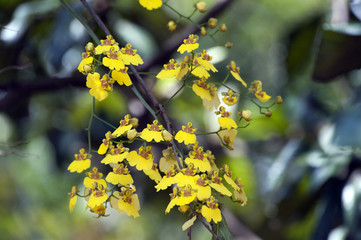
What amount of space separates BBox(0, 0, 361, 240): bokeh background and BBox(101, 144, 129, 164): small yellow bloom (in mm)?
405

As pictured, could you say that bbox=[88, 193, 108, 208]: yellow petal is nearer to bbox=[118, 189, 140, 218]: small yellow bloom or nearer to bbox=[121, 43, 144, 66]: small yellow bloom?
bbox=[118, 189, 140, 218]: small yellow bloom

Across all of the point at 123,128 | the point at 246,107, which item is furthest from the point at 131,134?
the point at 246,107

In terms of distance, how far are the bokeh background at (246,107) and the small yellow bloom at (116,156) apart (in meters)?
0.41

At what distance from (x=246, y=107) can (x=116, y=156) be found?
0.84 m

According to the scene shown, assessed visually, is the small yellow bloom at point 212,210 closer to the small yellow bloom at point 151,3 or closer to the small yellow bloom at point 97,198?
the small yellow bloom at point 97,198

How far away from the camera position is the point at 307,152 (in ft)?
3.85

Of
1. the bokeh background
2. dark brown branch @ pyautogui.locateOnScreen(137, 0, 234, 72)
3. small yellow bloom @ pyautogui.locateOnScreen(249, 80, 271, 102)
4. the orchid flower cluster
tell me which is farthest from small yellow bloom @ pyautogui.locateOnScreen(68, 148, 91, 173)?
dark brown branch @ pyautogui.locateOnScreen(137, 0, 234, 72)

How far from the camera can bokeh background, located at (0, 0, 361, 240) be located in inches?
40.9

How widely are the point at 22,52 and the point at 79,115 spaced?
0.22 meters

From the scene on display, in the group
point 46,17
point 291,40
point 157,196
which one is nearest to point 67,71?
point 46,17

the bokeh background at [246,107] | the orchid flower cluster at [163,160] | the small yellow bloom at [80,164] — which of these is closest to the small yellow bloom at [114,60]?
the orchid flower cluster at [163,160]

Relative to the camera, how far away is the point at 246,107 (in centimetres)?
133

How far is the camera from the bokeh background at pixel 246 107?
1.04 meters

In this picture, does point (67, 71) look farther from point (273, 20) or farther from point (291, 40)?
point (273, 20)
